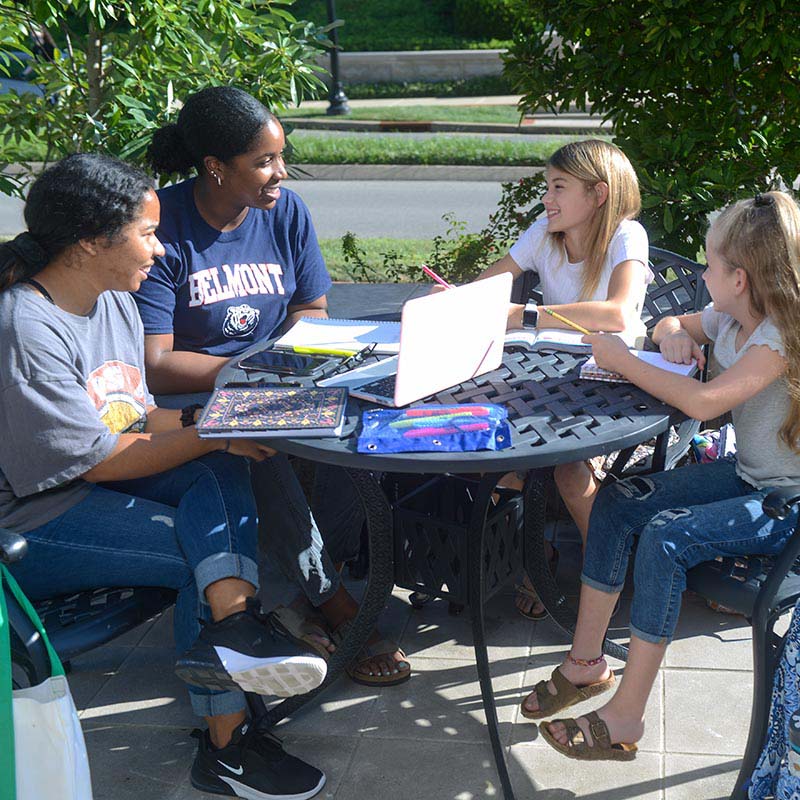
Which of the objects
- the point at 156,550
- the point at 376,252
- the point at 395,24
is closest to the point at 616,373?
the point at 156,550

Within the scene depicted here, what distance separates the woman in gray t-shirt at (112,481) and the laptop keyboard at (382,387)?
28cm

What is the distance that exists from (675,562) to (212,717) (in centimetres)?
118

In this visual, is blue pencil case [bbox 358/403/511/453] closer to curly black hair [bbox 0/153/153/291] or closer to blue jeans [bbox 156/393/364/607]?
→ blue jeans [bbox 156/393/364/607]

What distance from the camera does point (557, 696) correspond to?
2.87 meters

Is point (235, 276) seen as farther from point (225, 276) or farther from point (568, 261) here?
point (568, 261)

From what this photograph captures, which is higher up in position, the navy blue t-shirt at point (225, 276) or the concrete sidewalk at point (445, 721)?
the navy blue t-shirt at point (225, 276)

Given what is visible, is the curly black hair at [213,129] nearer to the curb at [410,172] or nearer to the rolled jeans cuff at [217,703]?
the rolled jeans cuff at [217,703]

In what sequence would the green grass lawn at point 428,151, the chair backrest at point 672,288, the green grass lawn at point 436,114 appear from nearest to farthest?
the chair backrest at point 672,288 < the green grass lawn at point 428,151 < the green grass lawn at point 436,114

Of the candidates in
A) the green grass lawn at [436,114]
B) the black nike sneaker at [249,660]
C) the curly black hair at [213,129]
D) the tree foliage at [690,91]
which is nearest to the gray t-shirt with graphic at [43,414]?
the black nike sneaker at [249,660]

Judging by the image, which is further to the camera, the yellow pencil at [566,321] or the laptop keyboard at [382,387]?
the yellow pencil at [566,321]

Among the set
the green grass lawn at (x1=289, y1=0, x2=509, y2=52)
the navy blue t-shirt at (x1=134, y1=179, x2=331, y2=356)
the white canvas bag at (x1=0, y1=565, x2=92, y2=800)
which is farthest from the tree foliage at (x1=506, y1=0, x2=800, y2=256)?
the green grass lawn at (x1=289, y1=0, x2=509, y2=52)

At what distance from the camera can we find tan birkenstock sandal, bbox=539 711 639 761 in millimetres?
2664

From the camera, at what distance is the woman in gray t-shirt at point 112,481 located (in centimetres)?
248

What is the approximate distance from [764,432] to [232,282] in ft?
5.48
